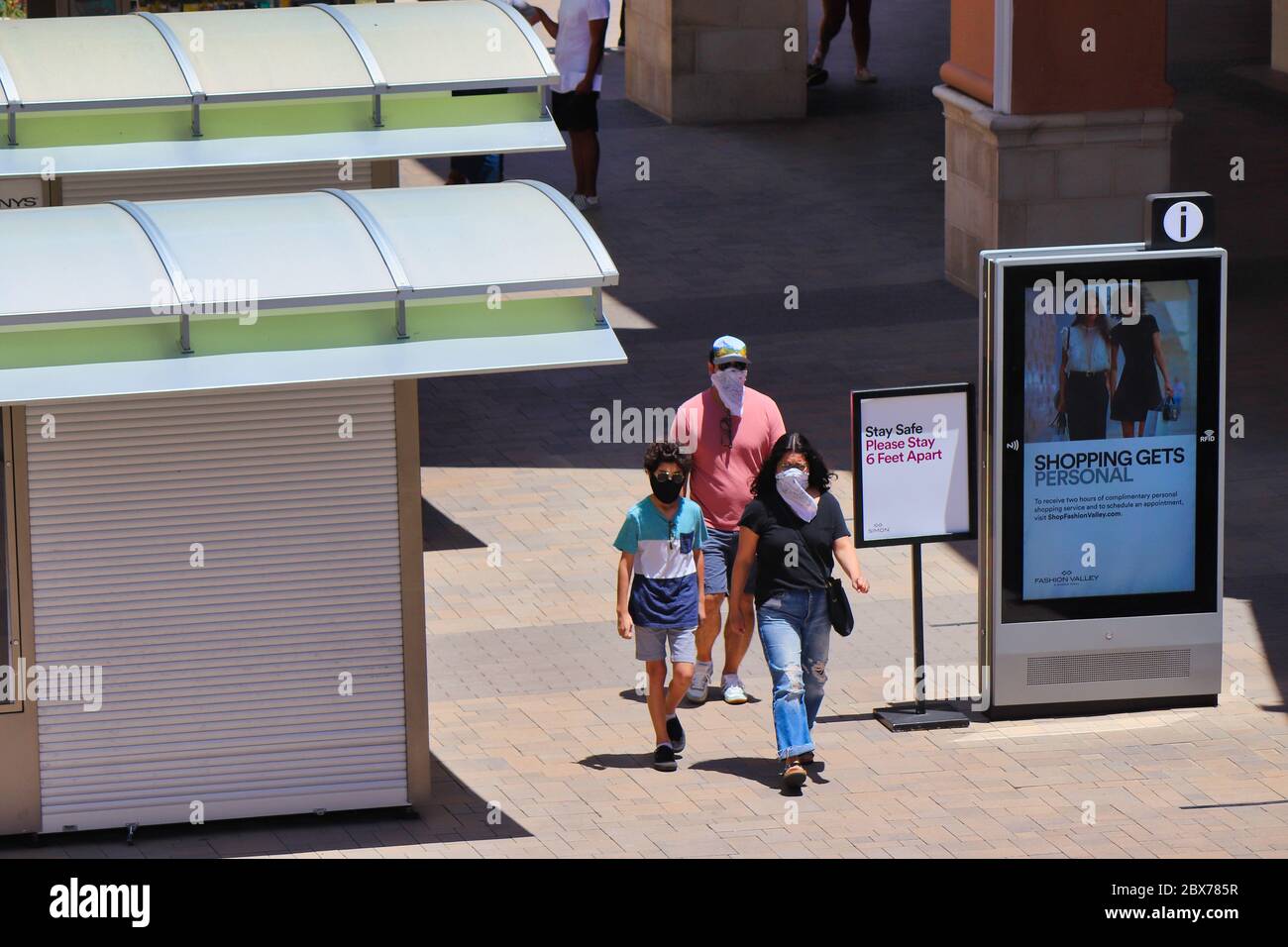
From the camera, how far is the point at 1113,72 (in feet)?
61.0

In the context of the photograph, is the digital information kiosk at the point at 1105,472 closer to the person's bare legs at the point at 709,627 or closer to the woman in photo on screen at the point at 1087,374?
the woman in photo on screen at the point at 1087,374

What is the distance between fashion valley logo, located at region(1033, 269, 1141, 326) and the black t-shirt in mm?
1432

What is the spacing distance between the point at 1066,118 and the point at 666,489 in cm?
886

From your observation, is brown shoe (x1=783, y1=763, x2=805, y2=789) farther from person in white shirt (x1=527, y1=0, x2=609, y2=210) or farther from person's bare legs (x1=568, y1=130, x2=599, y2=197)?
person's bare legs (x1=568, y1=130, x2=599, y2=197)

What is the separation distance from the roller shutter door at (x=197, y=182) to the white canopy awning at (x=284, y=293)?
154 cm

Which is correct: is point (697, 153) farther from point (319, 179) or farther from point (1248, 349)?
point (319, 179)

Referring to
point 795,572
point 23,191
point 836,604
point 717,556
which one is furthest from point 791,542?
point 23,191

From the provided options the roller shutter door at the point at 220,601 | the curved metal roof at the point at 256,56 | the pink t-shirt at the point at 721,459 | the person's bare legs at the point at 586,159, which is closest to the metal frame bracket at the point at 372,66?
the curved metal roof at the point at 256,56

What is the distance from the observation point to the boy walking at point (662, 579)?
10820 mm

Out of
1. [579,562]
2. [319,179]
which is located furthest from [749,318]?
[319,179]

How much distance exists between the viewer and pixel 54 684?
1008cm

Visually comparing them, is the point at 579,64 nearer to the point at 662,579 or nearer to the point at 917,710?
the point at 917,710

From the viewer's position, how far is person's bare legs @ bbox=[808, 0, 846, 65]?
26859mm

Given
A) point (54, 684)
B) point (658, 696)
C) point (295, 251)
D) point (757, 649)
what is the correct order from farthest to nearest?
1. point (757, 649)
2. point (658, 696)
3. point (54, 684)
4. point (295, 251)
